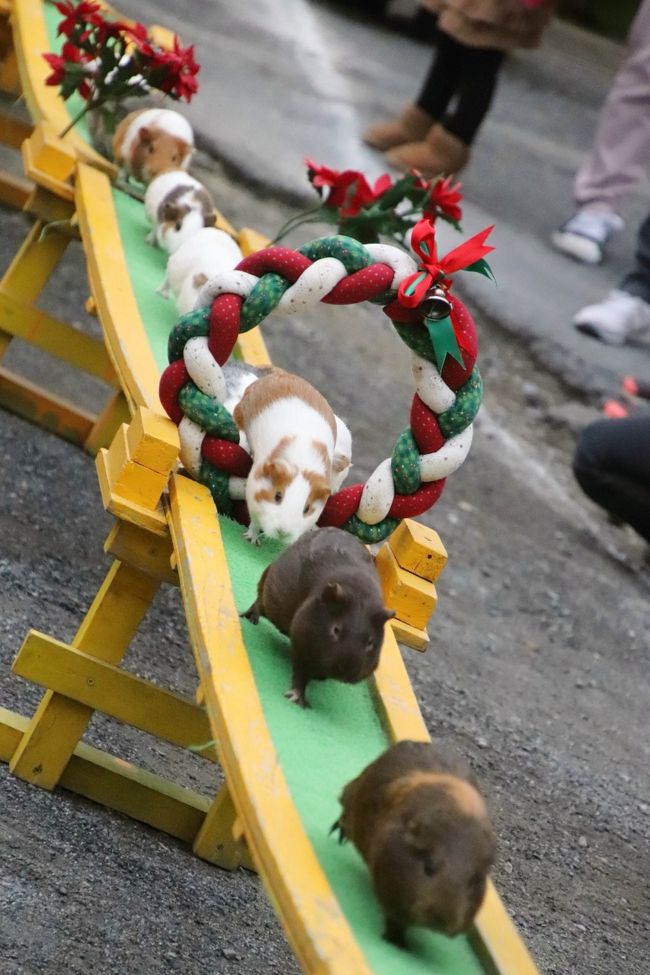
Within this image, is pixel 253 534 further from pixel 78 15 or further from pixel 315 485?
pixel 78 15

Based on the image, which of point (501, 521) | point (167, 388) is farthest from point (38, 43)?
point (167, 388)

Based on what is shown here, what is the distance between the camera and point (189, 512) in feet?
8.14

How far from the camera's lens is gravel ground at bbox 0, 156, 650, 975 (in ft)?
8.22

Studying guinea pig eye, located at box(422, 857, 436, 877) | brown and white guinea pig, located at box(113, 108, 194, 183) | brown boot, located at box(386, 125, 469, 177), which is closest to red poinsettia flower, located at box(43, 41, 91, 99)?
brown and white guinea pig, located at box(113, 108, 194, 183)

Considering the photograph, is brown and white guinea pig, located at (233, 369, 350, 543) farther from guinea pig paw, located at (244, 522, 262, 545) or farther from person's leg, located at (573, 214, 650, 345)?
person's leg, located at (573, 214, 650, 345)

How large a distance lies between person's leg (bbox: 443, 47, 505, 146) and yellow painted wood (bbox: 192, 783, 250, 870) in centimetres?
516

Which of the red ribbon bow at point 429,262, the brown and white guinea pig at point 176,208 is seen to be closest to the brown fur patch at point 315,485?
the red ribbon bow at point 429,262

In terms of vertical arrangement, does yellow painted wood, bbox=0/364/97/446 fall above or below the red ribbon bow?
below

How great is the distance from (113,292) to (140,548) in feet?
3.12

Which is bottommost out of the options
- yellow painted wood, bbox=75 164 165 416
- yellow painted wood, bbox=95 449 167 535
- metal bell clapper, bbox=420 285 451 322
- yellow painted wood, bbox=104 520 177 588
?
yellow painted wood, bbox=104 520 177 588

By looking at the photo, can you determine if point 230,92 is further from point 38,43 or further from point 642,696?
point 642,696

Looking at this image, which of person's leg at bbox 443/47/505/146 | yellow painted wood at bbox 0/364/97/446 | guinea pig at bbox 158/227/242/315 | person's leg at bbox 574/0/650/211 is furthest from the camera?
person's leg at bbox 443/47/505/146

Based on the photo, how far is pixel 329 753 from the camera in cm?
215

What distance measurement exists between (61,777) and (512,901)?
3.35 feet
